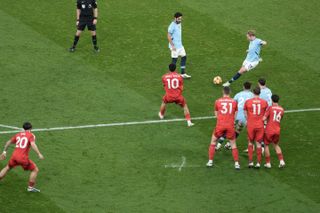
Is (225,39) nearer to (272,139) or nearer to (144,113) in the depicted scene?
(144,113)

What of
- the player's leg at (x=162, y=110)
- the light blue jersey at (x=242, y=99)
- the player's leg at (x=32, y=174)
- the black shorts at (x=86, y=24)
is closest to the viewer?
the player's leg at (x=32, y=174)

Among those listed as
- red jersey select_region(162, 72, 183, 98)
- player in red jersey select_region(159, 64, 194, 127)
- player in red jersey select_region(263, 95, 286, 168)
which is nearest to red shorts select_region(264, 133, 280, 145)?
player in red jersey select_region(263, 95, 286, 168)

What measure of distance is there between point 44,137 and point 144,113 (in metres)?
3.44

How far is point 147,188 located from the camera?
67.7ft

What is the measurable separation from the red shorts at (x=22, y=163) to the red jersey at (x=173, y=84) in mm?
5336

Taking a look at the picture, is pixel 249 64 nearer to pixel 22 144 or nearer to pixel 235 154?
pixel 235 154

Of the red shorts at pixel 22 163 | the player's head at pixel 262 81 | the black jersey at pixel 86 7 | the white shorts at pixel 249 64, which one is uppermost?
the black jersey at pixel 86 7

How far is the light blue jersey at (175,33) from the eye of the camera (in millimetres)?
26406

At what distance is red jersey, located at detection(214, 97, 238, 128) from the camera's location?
21234 mm

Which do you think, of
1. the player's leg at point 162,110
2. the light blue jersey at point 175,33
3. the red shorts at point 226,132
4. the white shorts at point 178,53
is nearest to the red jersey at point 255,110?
the red shorts at point 226,132

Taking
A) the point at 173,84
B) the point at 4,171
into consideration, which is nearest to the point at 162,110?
the point at 173,84

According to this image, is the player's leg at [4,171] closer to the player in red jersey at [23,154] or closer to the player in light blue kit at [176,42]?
the player in red jersey at [23,154]

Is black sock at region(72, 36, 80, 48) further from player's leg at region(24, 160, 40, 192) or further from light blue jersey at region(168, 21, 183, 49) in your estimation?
player's leg at region(24, 160, 40, 192)

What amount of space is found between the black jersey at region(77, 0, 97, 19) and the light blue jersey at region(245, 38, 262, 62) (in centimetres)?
601
